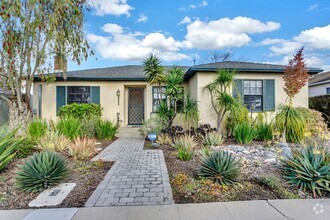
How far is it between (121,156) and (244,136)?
4.59 m

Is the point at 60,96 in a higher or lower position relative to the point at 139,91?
lower

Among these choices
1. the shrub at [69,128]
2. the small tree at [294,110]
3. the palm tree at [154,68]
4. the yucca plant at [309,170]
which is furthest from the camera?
the palm tree at [154,68]

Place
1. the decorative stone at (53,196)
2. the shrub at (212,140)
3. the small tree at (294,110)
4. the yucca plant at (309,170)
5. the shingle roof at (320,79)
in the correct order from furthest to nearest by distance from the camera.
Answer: the shingle roof at (320,79) → the shrub at (212,140) → the small tree at (294,110) → the yucca plant at (309,170) → the decorative stone at (53,196)

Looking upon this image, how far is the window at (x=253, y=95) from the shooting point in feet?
32.4

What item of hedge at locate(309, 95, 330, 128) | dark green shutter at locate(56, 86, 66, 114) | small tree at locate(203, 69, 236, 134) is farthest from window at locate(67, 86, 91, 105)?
hedge at locate(309, 95, 330, 128)

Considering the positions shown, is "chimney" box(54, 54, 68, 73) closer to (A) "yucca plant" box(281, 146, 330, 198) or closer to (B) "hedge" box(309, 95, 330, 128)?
(A) "yucca plant" box(281, 146, 330, 198)

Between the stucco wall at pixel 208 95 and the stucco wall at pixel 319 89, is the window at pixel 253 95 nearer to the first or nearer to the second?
the stucco wall at pixel 208 95

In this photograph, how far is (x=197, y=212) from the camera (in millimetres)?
2803

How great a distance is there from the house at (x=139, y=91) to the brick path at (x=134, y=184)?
16.2 ft

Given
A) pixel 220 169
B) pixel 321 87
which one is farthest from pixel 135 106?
pixel 321 87

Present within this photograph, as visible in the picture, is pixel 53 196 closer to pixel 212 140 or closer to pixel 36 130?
pixel 36 130

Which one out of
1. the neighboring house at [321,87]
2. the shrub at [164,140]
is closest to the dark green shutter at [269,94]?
the shrub at [164,140]

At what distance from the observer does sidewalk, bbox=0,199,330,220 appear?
2674 mm

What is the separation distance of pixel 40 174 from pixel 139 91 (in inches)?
378
